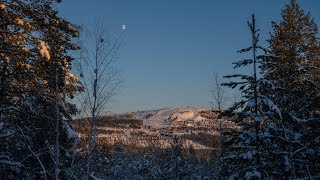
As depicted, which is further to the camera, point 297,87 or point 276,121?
point 297,87

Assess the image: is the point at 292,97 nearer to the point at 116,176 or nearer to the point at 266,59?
the point at 266,59

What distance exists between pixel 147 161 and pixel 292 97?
6836cm

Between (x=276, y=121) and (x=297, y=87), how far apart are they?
5642 millimetres

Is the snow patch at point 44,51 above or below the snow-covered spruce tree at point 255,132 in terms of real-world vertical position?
above

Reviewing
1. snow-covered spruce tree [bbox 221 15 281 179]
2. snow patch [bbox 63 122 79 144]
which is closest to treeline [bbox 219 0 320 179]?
snow-covered spruce tree [bbox 221 15 281 179]

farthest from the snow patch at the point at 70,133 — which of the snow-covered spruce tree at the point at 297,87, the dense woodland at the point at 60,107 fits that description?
the snow-covered spruce tree at the point at 297,87

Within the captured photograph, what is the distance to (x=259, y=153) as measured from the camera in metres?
14.2

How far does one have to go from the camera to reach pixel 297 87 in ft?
65.8

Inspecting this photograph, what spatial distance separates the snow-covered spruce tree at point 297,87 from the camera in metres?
16.6

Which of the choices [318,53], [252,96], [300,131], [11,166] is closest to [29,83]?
[11,166]

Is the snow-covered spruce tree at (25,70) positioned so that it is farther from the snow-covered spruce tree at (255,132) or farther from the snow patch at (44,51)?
the snow-covered spruce tree at (255,132)

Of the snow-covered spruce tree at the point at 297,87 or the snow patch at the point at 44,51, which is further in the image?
the snow-covered spruce tree at the point at 297,87

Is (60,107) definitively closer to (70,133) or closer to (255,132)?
(70,133)

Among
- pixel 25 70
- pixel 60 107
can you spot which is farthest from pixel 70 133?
pixel 25 70
